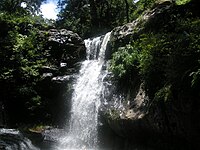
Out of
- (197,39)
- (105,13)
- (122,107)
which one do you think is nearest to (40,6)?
(105,13)

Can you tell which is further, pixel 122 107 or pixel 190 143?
pixel 122 107

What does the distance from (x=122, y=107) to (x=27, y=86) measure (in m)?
7.23

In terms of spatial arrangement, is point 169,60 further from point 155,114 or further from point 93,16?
point 93,16

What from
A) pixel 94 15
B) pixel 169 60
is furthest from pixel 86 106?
pixel 94 15

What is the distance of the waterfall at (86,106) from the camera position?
13.2 meters

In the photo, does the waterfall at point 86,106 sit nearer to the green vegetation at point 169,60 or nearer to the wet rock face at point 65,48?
the wet rock face at point 65,48

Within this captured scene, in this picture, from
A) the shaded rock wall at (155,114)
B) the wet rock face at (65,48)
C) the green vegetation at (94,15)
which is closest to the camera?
the shaded rock wall at (155,114)

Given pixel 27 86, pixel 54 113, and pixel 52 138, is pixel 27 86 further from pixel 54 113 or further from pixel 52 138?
pixel 52 138

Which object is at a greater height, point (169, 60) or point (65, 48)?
point (65, 48)

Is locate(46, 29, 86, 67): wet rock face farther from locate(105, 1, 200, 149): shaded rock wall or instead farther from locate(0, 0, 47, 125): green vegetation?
locate(105, 1, 200, 149): shaded rock wall

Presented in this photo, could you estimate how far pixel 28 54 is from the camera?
1809 centimetres

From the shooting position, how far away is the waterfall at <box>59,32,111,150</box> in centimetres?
1322

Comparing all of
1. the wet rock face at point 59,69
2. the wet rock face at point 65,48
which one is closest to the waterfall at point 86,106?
the wet rock face at point 59,69

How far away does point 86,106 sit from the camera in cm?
1421
